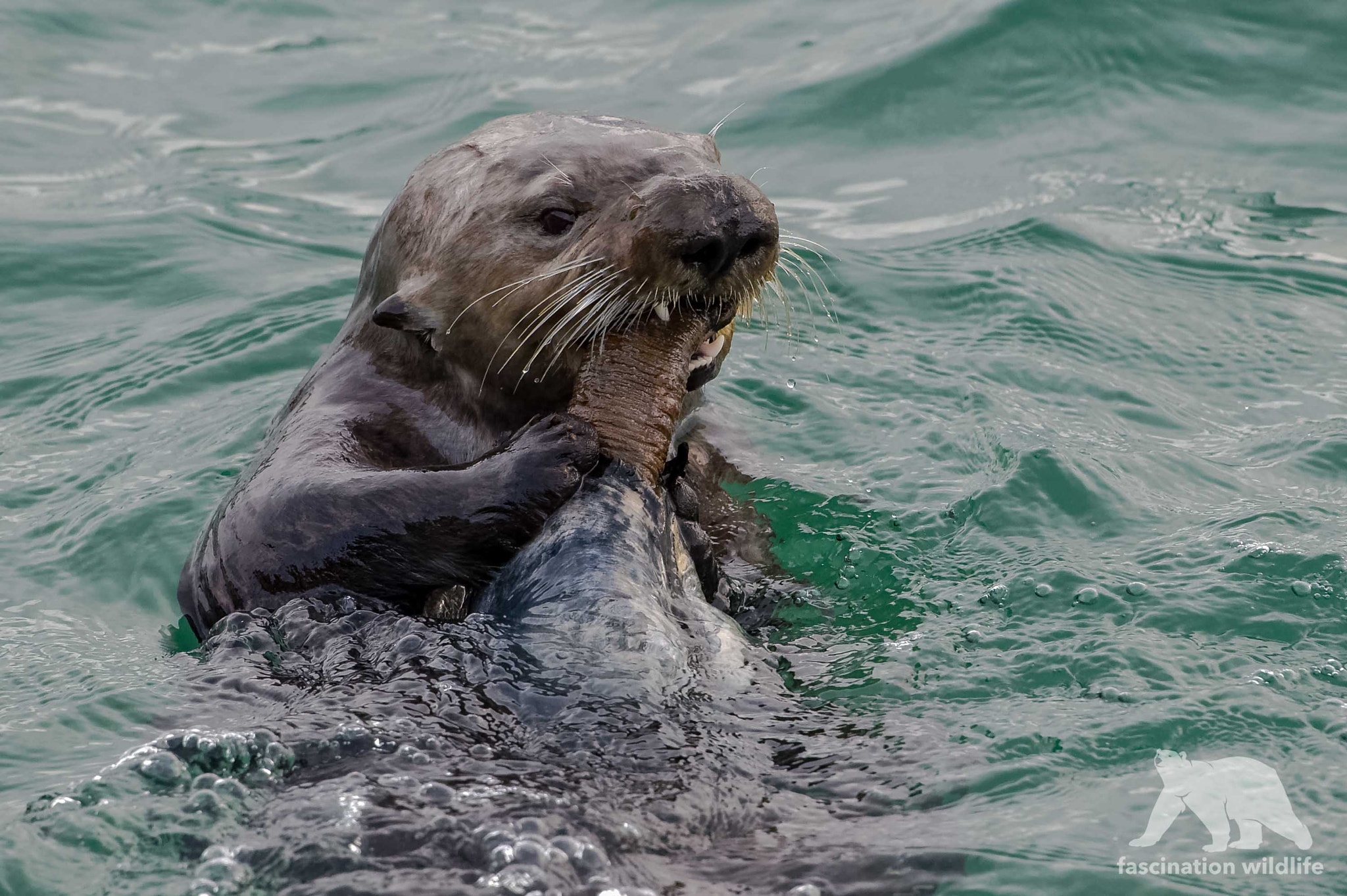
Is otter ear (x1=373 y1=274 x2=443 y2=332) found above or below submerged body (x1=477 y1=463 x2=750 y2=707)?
above

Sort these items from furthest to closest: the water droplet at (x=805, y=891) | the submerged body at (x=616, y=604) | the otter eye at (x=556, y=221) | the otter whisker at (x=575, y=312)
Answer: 1. the otter eye at (x=556, y=221)
2. the otter whisker at (x=575, y=312)
3. the submerged body at (x=616, y=604)
4. the water droplet at (x=805, y=891)

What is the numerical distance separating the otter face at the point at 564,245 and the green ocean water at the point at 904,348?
3.84ft

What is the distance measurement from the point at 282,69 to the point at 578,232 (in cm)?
780

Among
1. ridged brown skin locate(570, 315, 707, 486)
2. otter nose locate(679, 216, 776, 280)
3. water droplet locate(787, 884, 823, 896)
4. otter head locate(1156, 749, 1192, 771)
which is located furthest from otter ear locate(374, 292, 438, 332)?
otter head locate(1156, 749, 1192, 771)

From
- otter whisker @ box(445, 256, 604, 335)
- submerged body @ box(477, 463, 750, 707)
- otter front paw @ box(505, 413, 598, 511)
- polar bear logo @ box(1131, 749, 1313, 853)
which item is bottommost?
polar bear logo @ box(1131, 749, 1313, 853)

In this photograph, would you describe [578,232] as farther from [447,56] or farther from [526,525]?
[447,56]

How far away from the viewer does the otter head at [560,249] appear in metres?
4.13

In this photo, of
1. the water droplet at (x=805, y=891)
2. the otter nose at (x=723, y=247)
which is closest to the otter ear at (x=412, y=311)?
the otter nose at (x=723, y=247)

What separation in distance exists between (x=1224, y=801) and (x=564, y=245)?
236cm

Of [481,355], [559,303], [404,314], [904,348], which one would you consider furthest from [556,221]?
[904,348]

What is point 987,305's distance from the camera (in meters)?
7.82

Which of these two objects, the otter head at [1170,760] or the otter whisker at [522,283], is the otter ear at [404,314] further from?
the otter head at [1170,760]

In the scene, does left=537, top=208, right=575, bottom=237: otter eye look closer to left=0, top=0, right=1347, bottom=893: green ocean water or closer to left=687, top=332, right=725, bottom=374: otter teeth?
left=687, top=332, right=725, bottom=374: otter teeth

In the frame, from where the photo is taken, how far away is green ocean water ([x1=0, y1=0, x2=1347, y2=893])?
412 cm
